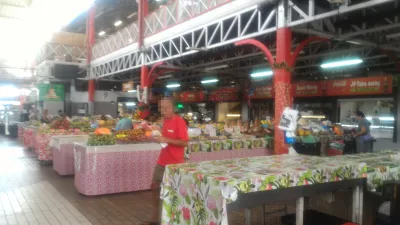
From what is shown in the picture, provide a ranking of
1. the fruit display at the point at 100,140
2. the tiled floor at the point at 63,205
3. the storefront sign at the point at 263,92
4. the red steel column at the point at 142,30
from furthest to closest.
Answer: the storefront sign at the point at 263,92 < the red steel column at the point at 142,30 < the fruit display at the point at 100,140 < the tiled floor at the point at 63,205

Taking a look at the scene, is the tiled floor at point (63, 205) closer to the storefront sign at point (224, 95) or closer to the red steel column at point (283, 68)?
the red steel column at point (283, 68)

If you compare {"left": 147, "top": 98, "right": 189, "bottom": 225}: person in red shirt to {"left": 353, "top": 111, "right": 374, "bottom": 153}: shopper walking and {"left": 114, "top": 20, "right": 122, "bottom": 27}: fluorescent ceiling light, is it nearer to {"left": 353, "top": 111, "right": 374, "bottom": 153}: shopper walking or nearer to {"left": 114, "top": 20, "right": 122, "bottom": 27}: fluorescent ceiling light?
{"left": 353, "top": 111, "right": 374, "bottom": 153}: shopper walking

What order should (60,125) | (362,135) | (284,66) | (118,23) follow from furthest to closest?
1. (118,23)
2. (60,125)
3. (362,135)
4. (284,66)

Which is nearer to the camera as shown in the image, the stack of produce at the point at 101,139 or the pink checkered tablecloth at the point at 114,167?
the pink checkered tablecloth at the point at 114,167

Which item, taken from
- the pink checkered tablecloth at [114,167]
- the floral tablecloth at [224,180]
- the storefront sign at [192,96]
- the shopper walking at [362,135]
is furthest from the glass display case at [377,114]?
the floral tablecloth at [224,180]

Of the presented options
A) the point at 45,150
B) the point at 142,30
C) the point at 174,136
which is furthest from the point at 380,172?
the point at 142,30

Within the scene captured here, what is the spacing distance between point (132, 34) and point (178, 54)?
5.21m

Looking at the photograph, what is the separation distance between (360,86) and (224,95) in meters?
8.55

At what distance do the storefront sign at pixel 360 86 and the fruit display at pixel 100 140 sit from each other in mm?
9473

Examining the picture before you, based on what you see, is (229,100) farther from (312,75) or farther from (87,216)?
(87,216)

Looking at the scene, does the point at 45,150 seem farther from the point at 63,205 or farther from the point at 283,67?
the point at 283,67

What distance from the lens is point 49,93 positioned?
897 inches

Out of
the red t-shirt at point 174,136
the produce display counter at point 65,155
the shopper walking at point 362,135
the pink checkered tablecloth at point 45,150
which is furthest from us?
the pink checkered tablecloth at point 45,150

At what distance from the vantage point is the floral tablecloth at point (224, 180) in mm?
2916
